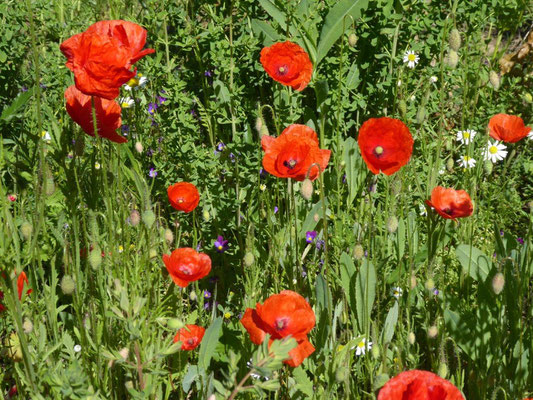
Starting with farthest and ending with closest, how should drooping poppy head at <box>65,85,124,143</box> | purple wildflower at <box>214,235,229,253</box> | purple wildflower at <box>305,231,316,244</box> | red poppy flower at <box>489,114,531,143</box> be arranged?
1. purple wildflower at <box>214,235,229,253</box>
2. purple wildflower at <box>305,231,316,244</box>
3. red poppy flower at <box>489,114,531,143</box>
4. drooping poppy head at <box>65,85,124,143</box>

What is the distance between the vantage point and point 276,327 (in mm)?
1656

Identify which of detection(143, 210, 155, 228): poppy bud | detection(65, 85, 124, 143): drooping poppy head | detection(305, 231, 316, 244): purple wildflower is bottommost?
detection(305, 231, 316, 244): purple wildflower

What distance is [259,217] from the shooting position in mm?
2777

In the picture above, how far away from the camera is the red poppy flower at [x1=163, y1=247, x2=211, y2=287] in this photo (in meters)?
1.94

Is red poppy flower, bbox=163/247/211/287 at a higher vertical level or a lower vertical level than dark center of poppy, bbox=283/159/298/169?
lower

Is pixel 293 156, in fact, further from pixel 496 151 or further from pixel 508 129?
pixel 496 151

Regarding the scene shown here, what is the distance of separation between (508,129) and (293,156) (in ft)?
3.26

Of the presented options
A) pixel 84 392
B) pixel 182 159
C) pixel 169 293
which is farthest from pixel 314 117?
pixel 84 392

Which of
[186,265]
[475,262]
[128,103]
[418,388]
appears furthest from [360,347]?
[128,103]

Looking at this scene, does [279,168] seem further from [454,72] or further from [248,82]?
[454,72]

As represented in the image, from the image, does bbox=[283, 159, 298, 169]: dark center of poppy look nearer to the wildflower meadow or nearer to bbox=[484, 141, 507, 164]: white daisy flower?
the wildflower meadow

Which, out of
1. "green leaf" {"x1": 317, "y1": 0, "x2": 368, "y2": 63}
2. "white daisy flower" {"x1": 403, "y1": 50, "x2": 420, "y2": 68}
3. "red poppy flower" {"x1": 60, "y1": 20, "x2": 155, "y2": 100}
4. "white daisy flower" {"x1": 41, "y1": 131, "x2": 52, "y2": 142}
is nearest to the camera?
"red poppy flower" {"x1": 60, "y1": 20, "x2": 155, "y2": 100}

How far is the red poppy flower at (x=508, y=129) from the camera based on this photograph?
2.50 meters

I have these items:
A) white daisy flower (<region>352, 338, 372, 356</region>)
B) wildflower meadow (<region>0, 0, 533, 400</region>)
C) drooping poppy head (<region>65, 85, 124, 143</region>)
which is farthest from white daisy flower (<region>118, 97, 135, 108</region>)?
white daisy flower (<region>352, 338, 372, 356</region>)
